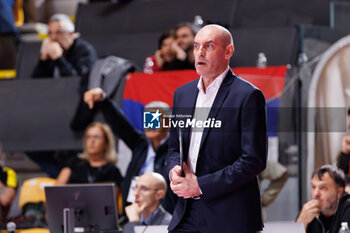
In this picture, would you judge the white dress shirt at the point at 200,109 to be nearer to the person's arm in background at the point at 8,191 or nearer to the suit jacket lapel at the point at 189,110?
the suit jacket lapel at the point at 189,110

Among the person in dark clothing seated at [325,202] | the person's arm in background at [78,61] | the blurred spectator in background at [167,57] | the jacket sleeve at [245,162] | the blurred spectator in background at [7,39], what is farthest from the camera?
the blurred spectator in background at [7,39]

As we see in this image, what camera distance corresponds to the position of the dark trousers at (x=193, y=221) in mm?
2189

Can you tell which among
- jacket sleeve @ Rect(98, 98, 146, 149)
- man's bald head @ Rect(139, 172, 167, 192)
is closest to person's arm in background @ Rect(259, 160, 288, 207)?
man's bald head @ Rect(139, 172, 167, 192)

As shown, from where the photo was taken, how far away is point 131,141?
4707 millimetres

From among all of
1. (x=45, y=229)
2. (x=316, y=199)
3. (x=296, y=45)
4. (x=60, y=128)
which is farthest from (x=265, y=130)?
(x=60, y=128)

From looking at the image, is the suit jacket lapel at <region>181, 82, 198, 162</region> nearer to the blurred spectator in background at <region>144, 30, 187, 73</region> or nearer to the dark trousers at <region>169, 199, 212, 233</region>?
the dark trousers at <region>169, 199, 212, 233</region>

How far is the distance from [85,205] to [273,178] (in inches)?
49.8

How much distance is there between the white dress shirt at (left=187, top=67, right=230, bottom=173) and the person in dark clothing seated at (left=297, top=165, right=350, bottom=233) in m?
1.52

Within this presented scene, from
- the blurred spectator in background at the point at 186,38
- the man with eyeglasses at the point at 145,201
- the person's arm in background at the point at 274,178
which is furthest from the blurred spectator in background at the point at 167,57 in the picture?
the man with eyeglasses at the point at 145,201

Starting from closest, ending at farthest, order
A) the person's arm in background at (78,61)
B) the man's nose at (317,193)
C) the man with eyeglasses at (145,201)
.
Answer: the man with eyeglasses at (145,201), the man's nose at (317,193), the person's arm in background at (78,61)

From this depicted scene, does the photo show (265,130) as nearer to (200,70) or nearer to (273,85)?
(200,70)

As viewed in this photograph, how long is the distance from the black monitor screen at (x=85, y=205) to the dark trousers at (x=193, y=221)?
115cm

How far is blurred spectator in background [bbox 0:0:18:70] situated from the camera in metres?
6.88

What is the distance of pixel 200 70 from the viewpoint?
2.22 m
